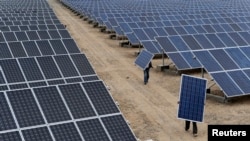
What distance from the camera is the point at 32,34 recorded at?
78.4 ft

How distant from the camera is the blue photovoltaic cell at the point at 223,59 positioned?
18.8 m

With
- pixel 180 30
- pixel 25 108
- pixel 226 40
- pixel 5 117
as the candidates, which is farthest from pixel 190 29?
pixel 5 117

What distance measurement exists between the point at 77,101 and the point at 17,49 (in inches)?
346

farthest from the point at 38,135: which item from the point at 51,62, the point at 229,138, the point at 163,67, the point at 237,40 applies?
the point at 237,40

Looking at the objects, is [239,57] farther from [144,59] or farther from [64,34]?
[64,34]

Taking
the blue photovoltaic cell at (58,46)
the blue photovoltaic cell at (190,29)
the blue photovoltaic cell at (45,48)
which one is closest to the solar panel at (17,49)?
the blue photovoltaic cell at (45,48)

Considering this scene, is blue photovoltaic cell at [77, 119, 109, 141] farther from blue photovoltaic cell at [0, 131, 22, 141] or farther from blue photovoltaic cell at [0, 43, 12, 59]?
blue photovoltaic cell at [0, 43, 12, 59]

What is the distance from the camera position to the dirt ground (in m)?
14.6

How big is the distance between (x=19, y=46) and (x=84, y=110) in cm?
950

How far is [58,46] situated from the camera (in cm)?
1888

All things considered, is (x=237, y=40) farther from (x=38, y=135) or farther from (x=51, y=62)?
(x=38, y=135)

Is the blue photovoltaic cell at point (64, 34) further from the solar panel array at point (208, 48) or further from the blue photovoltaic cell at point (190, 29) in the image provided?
the blue photovoltaic cell at point (190, 29)

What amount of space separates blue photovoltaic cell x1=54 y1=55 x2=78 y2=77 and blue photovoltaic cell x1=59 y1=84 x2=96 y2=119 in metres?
3.80

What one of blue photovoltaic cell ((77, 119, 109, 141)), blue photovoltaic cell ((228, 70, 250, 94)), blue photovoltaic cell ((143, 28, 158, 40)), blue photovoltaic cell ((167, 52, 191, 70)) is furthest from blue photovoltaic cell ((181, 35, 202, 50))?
blue photovoltaic cell ((77, 119, 109, 141))
